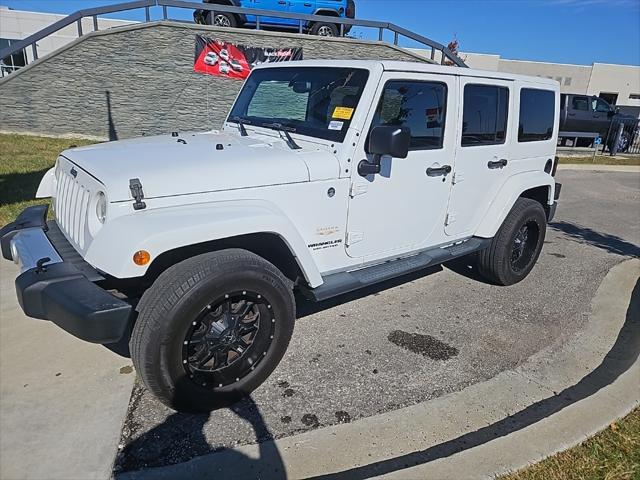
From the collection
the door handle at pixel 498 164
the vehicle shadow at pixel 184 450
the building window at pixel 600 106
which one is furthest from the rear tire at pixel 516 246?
the building window at pixel 600 106

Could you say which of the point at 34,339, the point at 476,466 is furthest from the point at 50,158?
the point at 476,466

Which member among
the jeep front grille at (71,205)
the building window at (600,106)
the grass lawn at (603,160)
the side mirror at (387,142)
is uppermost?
the building window at (600,106)

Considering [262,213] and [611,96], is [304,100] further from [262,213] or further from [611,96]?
[611,96]

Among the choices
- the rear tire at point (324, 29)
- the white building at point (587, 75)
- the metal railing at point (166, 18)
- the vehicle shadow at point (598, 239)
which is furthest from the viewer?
the white building at point (587, 75)

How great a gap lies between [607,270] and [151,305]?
5.31m

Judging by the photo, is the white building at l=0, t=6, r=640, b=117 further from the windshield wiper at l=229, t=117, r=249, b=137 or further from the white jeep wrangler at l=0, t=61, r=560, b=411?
the windshield wiper at l=229, t=117, r=249, b=137

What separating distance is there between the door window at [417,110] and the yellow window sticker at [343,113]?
0.18 meters

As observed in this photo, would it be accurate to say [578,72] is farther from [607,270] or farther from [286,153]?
[286,153]

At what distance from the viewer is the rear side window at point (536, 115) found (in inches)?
172

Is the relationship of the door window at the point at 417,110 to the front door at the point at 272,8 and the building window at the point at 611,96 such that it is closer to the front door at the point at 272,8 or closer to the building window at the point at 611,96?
the front door at the point at 272,8

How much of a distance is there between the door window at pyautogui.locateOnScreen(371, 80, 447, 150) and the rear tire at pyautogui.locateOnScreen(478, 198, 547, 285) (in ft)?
4.47

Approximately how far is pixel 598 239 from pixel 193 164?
6.33 m

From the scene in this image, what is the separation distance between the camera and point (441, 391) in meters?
2.99

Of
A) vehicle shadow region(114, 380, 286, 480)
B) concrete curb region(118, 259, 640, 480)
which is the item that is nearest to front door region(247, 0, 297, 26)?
concrete curb region(118, 259, 640, 480)
